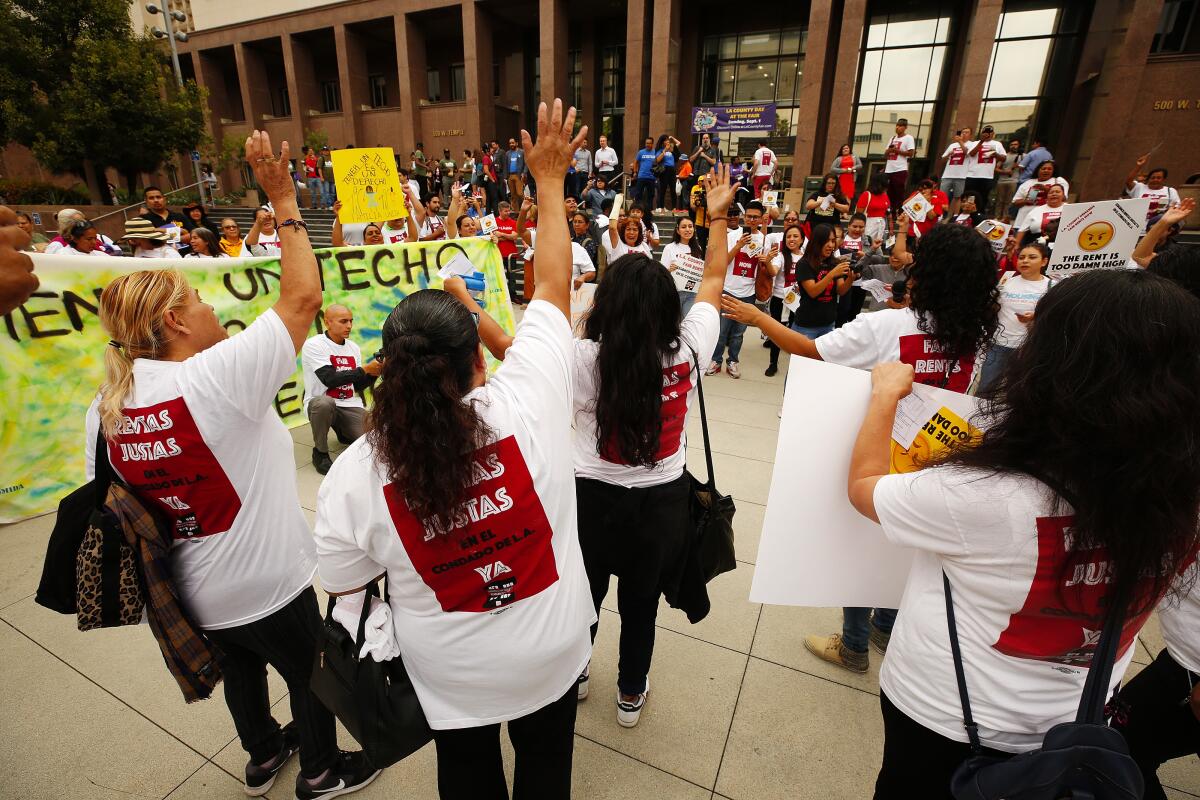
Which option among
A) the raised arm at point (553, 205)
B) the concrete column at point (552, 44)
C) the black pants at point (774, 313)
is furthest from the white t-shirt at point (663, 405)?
the concrete column at point (552, 44)

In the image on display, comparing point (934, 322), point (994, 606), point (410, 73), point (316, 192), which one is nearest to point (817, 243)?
point (934, 322)

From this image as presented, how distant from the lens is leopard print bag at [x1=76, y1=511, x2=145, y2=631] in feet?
5.43

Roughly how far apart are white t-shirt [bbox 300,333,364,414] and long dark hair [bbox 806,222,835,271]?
187 inches

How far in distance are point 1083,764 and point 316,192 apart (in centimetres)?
2403

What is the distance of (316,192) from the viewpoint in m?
20.6

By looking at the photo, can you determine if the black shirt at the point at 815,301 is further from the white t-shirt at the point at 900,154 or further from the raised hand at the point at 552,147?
the white t-shirt at the point at 900,154

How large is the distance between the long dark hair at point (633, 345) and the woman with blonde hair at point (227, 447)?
36.4 inches

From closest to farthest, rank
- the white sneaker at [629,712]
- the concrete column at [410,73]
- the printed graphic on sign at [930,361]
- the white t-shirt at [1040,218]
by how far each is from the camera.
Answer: the printed graphic on sign at [930,361]
the white sneaker at [629,712]
the white t-shirt at [1040,218]
the concrete column at [410,73]

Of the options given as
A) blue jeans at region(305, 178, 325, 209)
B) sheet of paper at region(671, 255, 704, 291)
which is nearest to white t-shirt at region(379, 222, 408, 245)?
sheet of paper at region(671, 255, 704, 291)

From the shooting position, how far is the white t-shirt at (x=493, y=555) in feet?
4.25

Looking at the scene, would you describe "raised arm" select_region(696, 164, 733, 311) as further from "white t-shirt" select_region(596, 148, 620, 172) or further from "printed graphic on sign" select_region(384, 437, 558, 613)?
"white t-shirt" select_region(596, 148, 620, 172)

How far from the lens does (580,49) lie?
22781mm

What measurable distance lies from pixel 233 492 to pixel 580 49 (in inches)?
1002

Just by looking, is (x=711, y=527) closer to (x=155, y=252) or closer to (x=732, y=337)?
(x=732, y=337)
